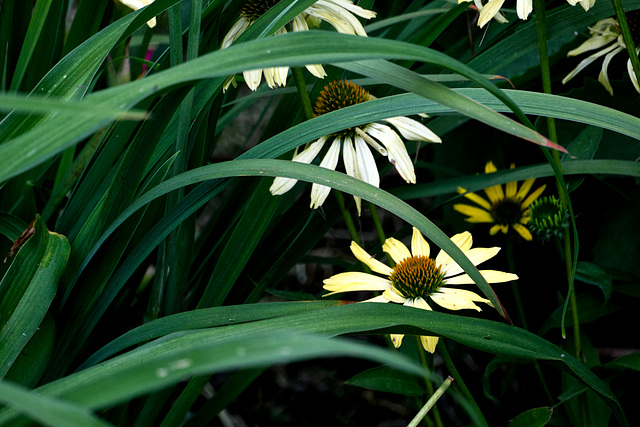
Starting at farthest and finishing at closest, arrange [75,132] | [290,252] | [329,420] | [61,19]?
[329,420] → [61,19] → [290,252] → [75,132]

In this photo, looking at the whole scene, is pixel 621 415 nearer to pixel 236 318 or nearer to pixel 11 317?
pixel 236 318

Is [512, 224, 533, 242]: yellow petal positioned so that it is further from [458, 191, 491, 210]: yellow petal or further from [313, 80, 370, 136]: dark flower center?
[313, 80, 370, 136]: dark flower center

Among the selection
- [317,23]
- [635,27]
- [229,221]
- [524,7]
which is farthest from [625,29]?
[229,221]

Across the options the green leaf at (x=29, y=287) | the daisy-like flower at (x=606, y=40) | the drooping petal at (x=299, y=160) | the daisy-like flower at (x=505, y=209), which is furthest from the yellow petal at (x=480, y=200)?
the green leaf at (x=29, y=287)

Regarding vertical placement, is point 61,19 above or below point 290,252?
above

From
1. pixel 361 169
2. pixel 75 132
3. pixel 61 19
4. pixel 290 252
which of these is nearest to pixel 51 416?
pixel 75 132

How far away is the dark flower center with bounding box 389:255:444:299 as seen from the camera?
58cm

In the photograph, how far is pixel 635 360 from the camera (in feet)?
1.99

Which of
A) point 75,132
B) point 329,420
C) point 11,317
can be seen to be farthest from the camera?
point 329,420

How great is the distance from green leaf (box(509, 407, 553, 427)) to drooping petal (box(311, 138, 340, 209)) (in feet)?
0.91

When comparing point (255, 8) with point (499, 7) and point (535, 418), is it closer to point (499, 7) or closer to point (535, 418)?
point (499, 7)

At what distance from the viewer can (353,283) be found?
1.87ft

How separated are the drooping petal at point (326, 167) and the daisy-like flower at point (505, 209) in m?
0.28

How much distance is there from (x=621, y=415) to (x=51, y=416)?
0.52 metres
